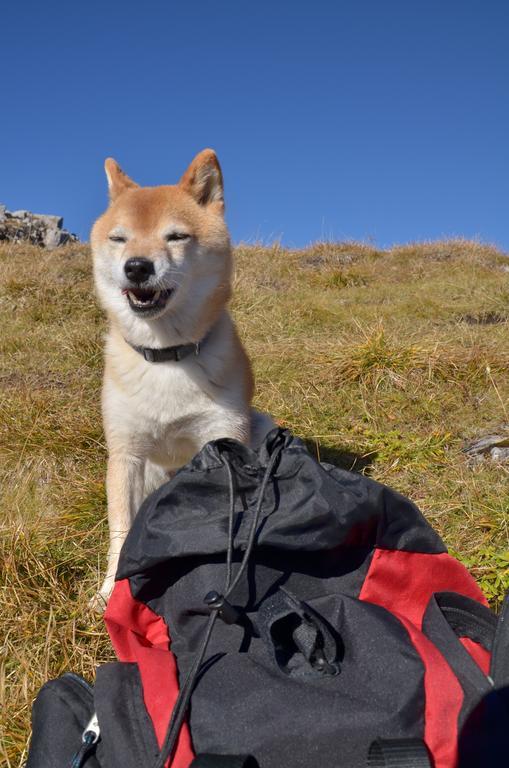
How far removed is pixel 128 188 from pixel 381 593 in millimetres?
2225

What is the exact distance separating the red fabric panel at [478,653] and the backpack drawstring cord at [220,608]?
0.56m

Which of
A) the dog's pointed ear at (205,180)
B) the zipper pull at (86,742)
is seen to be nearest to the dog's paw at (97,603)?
the zipper pull at (86,742)

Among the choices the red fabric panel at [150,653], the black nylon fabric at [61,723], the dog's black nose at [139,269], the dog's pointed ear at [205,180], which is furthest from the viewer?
the dog's pointed ear at [205,180]

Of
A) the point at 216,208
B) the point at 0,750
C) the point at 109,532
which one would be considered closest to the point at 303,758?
the point at 0,750

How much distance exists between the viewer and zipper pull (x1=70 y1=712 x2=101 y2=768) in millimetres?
1281

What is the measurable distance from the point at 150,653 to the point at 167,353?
4.43 feet

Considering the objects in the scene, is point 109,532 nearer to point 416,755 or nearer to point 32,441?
point 32,441

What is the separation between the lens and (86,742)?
4.26ft

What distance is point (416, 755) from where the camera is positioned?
1090 mm

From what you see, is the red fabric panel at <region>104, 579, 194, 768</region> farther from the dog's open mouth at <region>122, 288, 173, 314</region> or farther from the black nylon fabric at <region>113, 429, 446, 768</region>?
the dog's open mouth at <region>122, 288, 173, 314</region>

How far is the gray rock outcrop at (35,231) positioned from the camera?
9.91 metres

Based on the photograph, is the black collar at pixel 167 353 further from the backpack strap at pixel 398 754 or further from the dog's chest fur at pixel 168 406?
the backpack strap at pixel 398 754

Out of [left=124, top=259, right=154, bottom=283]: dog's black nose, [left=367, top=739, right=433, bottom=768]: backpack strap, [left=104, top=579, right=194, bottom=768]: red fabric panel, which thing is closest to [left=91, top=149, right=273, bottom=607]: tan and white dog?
[left=124, top=259, right=154, bottom=283]: dog's black nose

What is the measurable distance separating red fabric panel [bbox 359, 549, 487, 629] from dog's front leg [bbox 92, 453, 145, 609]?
46.3 inches
